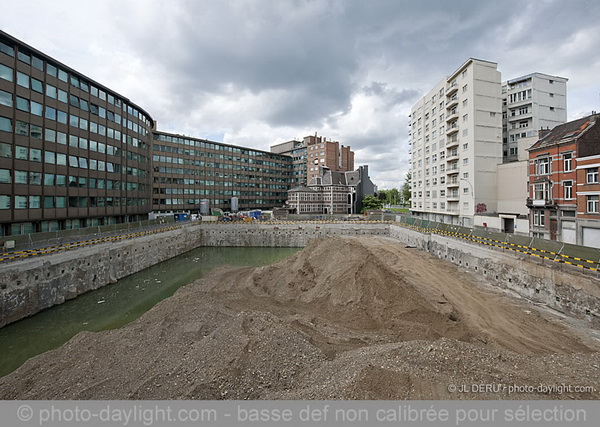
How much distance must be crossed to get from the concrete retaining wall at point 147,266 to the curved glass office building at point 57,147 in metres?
9.74

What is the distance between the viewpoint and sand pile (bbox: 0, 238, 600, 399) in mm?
8023

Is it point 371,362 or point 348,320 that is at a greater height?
point 371,362

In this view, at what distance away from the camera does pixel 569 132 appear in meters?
26.2

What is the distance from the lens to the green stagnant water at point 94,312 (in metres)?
15.8

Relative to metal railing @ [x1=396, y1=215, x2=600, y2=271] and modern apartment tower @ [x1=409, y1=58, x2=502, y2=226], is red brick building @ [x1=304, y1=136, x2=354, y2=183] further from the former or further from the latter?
metal railing @ [x1=396, y1=215, x2=600, y2=271]

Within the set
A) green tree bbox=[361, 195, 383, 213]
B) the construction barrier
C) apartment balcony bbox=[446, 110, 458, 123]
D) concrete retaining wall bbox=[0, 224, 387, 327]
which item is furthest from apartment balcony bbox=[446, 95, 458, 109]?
the construction barrier

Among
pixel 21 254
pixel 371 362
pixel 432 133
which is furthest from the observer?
pixel 432 133

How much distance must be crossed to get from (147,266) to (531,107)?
218ft

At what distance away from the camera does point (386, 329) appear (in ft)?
44.4

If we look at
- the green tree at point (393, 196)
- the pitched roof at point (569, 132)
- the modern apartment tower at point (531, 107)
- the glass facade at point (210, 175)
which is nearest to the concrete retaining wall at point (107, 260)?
the glass facade at point (210, 175)

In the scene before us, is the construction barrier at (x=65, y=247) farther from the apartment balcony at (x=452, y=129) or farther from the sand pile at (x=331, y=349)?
the apartment balcony at (x=452, y=129)

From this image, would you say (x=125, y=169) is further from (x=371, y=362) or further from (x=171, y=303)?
(x=371, y=362)

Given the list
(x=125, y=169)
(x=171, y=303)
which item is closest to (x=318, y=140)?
(x=125, y=169)

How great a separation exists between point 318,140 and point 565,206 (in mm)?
88835
